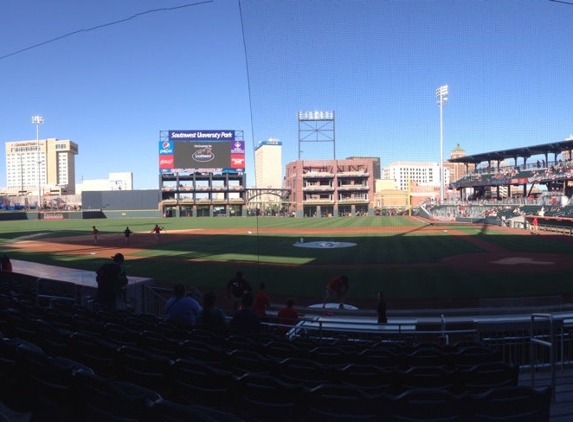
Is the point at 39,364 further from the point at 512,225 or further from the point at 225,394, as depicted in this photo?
the point at 512,225

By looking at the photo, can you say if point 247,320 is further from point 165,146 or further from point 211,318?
point 165,146

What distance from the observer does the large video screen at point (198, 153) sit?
80438 mm

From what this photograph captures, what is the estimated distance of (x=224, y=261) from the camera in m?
22.1

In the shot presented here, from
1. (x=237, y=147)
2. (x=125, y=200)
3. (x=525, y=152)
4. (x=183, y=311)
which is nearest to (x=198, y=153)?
(x=237, y=147)

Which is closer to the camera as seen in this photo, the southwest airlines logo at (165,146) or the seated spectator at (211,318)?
the seated spectator at (211,318)

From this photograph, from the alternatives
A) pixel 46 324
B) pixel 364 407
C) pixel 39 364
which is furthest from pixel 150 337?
pixel 364 407

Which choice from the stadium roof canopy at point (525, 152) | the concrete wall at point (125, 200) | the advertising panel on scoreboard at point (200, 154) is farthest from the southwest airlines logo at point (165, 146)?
the stadium roof canopy at point (525, 152)

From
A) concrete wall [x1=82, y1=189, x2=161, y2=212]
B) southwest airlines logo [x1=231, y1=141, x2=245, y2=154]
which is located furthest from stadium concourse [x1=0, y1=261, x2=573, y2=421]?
concrete wall [x1=82, y1=189, x2=161, y2=212]

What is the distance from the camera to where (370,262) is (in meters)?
21.1

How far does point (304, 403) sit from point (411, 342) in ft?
15.3

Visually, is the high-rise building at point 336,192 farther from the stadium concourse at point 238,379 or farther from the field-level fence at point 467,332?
the stadium concourse at point 238,379

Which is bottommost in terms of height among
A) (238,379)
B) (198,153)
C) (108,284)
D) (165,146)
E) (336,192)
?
(108,284)

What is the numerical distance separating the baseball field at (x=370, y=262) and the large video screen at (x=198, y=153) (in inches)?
1888

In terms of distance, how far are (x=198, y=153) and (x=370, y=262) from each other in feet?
209
